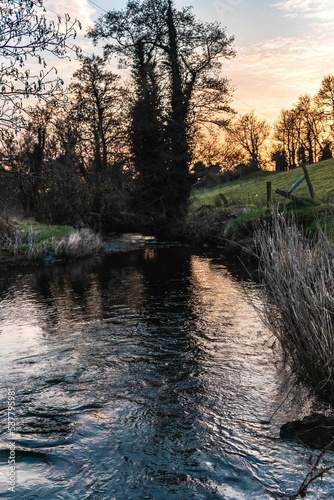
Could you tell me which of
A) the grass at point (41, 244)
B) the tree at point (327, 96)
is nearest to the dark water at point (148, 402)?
the grass at point (41, 244)

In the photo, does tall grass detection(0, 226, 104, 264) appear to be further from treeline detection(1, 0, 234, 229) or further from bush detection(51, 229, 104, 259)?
treeline detection(1, 0, 234, 229)

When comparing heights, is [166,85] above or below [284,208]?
above

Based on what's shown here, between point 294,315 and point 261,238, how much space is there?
4.72 ft

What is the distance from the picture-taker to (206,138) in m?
29.8

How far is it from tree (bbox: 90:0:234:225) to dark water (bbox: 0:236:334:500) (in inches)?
657

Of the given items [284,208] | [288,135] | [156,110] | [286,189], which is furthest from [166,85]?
[288,135]

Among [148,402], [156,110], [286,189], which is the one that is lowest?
[148,402]

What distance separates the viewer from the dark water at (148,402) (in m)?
4.76

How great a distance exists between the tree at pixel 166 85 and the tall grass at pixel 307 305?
21.6 m

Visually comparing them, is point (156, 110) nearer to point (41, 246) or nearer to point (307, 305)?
point (41, 246)

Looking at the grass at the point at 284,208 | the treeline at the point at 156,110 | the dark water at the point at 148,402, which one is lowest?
the dark water at the point at 148,402

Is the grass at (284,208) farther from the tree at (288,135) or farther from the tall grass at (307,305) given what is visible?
the tree at (288,135)

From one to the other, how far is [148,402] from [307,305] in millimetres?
2593

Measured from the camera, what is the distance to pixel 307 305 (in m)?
5.96
